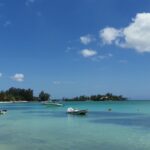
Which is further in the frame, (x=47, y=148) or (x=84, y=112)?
(x=84, y=112)

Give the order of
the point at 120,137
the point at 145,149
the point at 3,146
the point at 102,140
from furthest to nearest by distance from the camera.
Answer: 1. the point at 120,137
2. the point at 102,140
3. the point at 3,146
4. the point at 145,149

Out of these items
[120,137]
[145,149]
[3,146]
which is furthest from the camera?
[120,137]

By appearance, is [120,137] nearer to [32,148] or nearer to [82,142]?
[82,142]

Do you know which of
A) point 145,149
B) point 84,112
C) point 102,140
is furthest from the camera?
point 84,112

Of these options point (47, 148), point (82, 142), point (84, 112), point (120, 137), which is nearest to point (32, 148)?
point (47, 148)

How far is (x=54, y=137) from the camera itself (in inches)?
1078

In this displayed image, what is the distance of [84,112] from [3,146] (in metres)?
36.1

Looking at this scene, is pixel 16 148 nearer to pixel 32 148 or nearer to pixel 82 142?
pixel 32 148


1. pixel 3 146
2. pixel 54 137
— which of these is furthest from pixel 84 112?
pixel 3 146

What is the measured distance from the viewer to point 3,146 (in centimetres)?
2312

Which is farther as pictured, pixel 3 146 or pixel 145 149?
pixel 3 146

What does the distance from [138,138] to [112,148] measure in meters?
5.00

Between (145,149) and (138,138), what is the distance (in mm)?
4837

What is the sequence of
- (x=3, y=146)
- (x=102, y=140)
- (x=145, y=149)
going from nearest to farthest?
(x=145, y=149) → (x=3, y=146) → (x=102, y=140)
